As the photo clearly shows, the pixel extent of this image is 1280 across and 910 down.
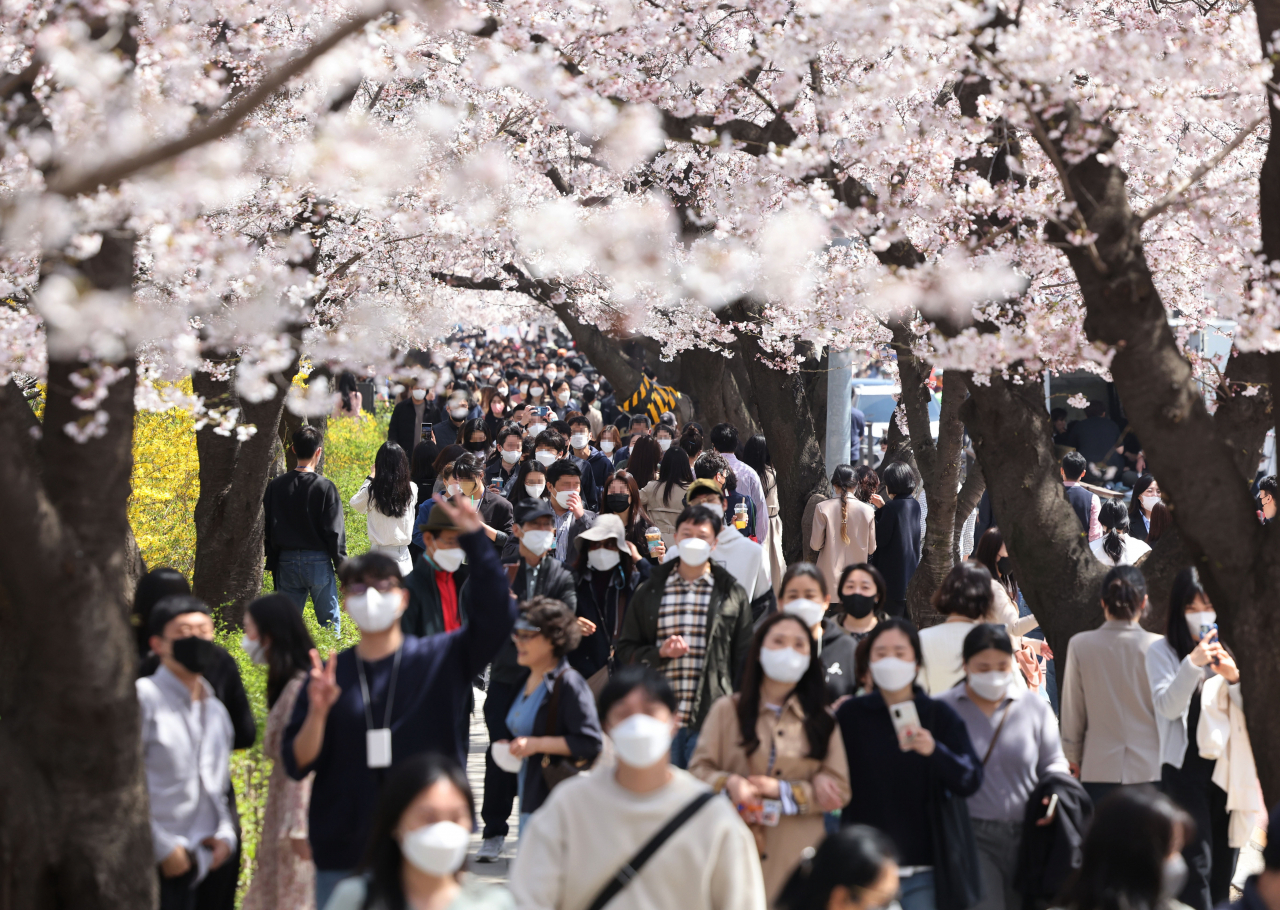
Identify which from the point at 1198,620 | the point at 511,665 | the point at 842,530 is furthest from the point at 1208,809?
the point at 842,530

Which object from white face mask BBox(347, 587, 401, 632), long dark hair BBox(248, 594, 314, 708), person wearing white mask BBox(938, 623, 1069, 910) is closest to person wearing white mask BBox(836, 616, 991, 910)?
person wearing white mask BBox(938, 623, 1069, 910)

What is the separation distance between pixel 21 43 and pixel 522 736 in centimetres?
339

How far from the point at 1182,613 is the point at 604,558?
3002mm

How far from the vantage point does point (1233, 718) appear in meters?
5.65

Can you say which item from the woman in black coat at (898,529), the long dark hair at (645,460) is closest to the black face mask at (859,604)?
the woman in black coat at (898,529)

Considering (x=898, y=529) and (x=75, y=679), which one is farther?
(x=898, y=529)

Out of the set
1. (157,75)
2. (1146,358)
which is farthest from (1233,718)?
(157,75)

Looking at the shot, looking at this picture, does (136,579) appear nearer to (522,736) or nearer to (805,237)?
(522,736)

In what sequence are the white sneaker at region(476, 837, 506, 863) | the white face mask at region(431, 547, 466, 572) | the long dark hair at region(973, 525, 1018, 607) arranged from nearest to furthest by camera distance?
the white sneaker at region(476, 837, 506, 863) < the white face mask at region(431, 547, 466, 572) < the long dark hair at region(973, 525, 1018, 607)

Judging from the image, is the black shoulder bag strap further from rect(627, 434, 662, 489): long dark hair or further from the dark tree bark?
rect(627, 434, 662, 489): long dark hair

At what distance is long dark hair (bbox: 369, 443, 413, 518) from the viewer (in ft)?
31.6

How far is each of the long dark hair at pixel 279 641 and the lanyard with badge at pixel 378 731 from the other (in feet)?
1.69

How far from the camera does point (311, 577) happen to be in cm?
962

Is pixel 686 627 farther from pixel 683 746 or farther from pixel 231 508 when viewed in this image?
pixel 231 508
